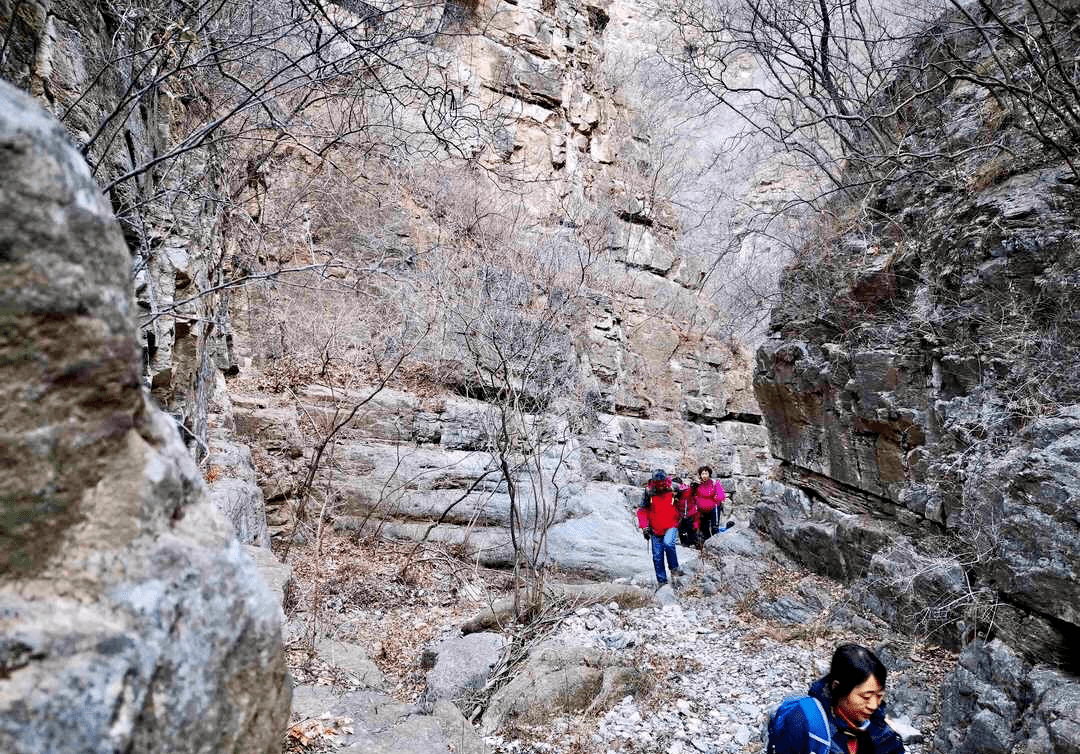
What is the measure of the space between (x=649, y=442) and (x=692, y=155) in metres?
16.0

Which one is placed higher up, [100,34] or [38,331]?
[100,34]

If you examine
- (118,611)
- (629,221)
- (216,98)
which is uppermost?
(629,221)

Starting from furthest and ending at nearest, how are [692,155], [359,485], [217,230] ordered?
1. [692,155]
2. [359,485]
3. [217,230]

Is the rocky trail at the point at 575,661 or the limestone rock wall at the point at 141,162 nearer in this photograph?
the limestone rock wall at the point at 141,162

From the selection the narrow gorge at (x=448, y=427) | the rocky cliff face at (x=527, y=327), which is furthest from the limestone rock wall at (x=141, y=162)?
the rocky cliff face at (x=527, y=327)

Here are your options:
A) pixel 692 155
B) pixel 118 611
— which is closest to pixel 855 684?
pixel 118 611

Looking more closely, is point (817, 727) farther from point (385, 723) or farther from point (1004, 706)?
point (1004, 706)

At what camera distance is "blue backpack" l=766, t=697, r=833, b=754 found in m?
2.09

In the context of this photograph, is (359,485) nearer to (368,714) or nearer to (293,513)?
(293,513)

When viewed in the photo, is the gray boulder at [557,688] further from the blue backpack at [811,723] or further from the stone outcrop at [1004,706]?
the blue backpack at [811,723]

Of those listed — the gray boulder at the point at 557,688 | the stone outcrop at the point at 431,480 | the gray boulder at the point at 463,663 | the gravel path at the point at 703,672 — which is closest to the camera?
the gravel path at the point at 703,672

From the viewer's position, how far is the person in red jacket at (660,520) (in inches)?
299

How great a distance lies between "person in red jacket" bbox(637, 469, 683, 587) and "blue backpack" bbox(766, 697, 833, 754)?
5.32 metres

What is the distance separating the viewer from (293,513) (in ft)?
27.5
